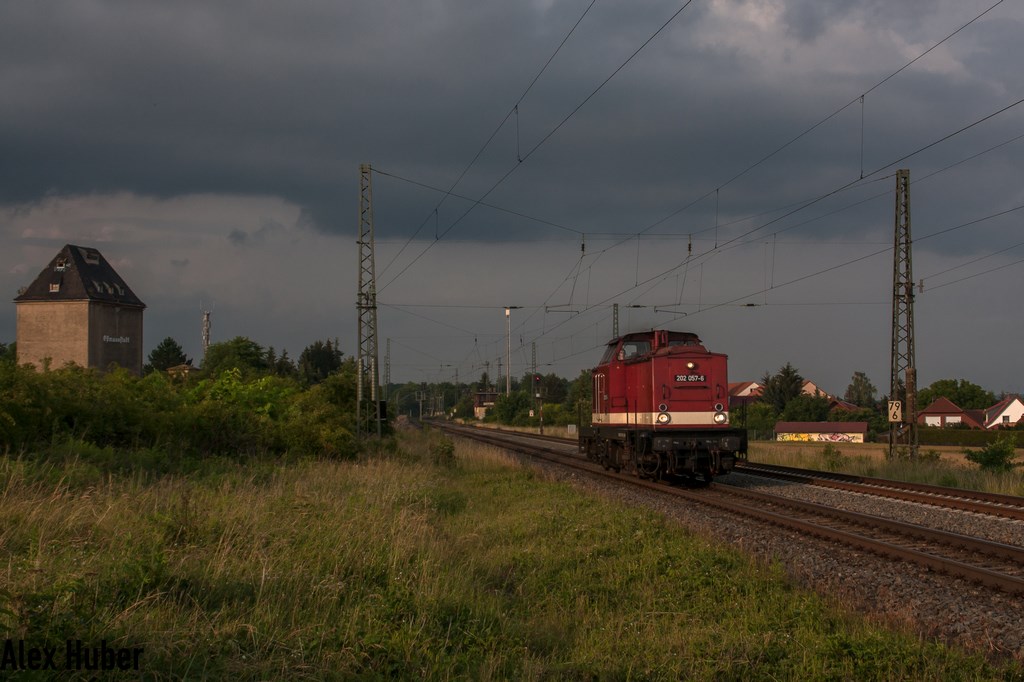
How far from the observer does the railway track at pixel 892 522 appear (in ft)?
34.8

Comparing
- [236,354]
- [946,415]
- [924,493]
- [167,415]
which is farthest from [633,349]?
[946,415]

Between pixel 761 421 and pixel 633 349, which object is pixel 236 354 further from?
pixel 761 421

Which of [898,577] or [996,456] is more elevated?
[996,456]

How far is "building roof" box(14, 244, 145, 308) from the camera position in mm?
63719

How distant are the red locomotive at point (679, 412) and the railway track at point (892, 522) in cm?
75

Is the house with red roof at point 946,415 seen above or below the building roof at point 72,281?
below

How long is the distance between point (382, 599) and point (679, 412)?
14.4 metres

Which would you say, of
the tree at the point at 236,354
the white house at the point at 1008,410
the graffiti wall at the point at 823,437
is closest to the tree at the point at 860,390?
the white house at the point at 1008,410

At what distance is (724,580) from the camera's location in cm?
953

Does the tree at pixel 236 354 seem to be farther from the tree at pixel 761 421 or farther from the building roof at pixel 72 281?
the tree at pixel 761 421

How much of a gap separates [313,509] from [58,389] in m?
9.74

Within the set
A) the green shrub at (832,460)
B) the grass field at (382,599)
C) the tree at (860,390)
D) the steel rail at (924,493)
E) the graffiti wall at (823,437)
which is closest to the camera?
the grass field at (382,599)

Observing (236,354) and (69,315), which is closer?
(236,354)

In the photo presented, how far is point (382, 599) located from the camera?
742 centimetres
